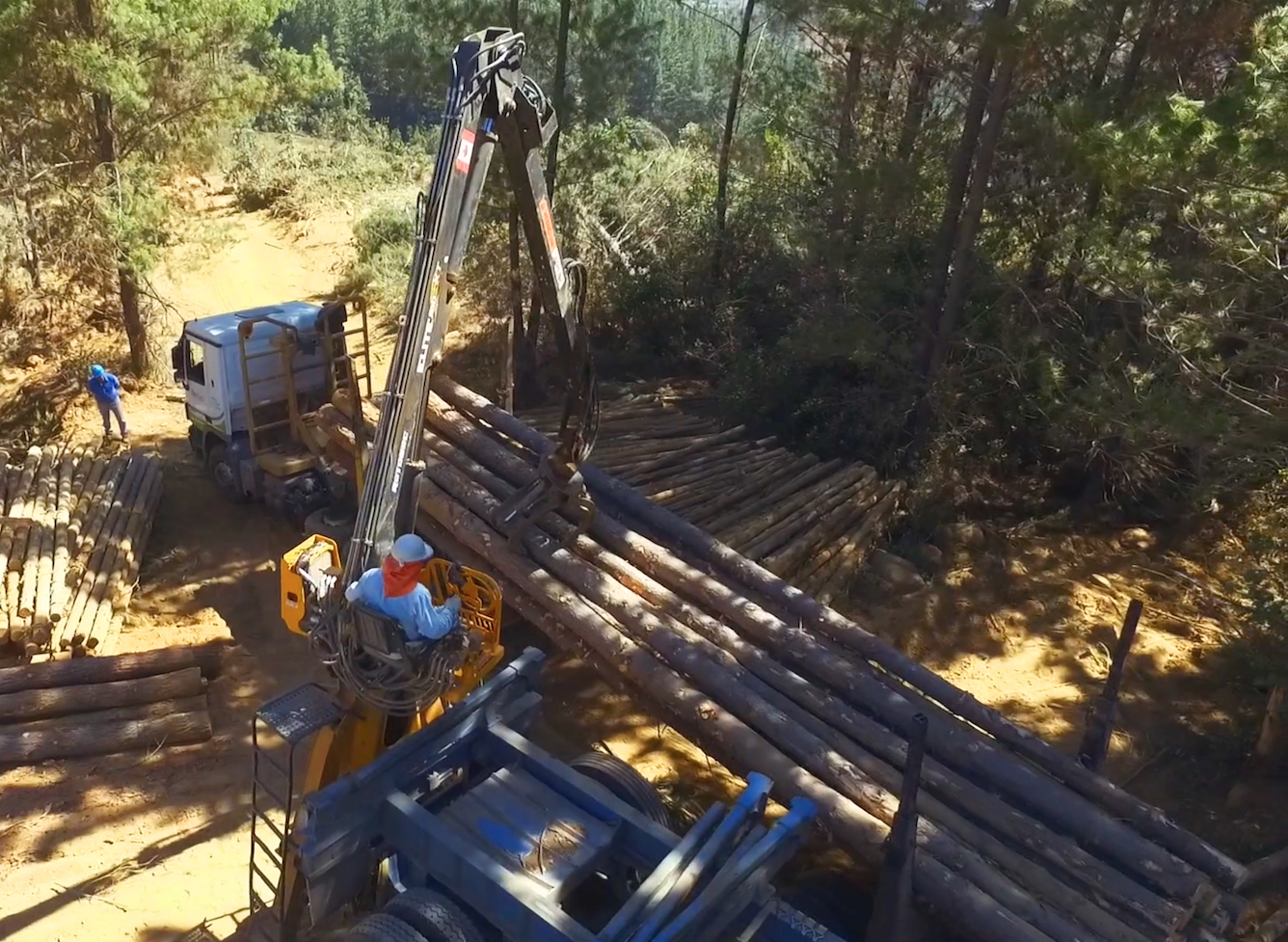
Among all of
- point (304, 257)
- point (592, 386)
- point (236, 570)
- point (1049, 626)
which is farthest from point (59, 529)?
point (304, 257)

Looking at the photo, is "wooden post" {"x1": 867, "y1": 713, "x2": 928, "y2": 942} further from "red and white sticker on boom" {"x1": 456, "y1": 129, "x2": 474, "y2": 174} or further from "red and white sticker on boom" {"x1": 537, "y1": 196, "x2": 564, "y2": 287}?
"red and white sticker on boom" {"x1": 456, "y1": 129, "x2": 474, "y2": 174}

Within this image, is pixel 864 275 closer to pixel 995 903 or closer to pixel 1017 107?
pixel 1017 107

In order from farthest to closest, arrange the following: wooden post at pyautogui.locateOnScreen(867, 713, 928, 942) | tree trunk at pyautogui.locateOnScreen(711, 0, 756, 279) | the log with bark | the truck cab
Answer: tree trunk at pyautogui.locateOnScreen(711, 0, 756, 279)
the truck cab
the log with bark
wooden post at pyautogui.locateOnScreen(867, 713, 928, 942)

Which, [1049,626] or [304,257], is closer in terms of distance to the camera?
[1049,626]

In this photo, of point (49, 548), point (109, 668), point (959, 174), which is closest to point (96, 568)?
point (49, 548)

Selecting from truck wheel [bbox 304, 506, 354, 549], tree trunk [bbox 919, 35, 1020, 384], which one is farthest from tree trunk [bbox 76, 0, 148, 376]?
tree trunk [bbox 919, 35, 1020, 384]

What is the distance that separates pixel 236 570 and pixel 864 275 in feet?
30.7

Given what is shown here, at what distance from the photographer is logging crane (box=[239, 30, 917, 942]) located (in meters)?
5.28

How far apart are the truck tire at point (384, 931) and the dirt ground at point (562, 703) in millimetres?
2897

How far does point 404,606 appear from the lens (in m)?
6.02

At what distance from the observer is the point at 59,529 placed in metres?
11.6

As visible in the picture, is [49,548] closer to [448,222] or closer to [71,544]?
[71,544]

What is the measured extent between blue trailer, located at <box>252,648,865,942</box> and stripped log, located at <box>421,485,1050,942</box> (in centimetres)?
102

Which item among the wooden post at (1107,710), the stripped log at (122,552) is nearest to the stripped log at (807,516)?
the wooden post at (1107,710)
